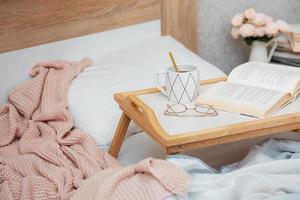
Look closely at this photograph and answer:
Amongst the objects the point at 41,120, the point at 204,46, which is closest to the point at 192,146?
the point at 41,120

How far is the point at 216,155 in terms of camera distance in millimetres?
1502

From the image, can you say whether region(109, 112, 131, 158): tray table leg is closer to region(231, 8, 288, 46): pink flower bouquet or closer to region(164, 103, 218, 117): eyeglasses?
region(164, 103, 218, 117): eyeglasses

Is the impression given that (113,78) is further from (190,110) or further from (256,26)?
(256,26)

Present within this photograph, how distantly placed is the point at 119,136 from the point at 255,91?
1.34 ft

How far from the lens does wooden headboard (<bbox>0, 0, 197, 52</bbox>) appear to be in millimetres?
1766

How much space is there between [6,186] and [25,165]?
0.41 ft

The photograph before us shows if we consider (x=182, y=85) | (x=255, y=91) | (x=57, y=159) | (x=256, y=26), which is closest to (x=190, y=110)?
(x=182, y=85)

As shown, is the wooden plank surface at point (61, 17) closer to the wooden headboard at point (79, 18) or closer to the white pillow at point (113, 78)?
the wooden headboard at point (79, 18)

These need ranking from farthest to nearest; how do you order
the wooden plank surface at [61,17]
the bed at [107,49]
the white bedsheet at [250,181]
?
the wooden plank surface at [61,17] < the bed at [107,49] < the white bedsheet at [250,181]

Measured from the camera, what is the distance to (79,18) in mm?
1898

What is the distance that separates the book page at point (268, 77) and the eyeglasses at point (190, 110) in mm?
177

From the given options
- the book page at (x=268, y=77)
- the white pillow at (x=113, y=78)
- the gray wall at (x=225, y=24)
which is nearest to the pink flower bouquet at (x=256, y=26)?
the gray wall at (x=225, y=24)

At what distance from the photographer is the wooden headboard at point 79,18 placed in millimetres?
1766

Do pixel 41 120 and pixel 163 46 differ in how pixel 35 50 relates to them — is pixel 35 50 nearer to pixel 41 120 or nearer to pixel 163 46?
pixel 41 120
